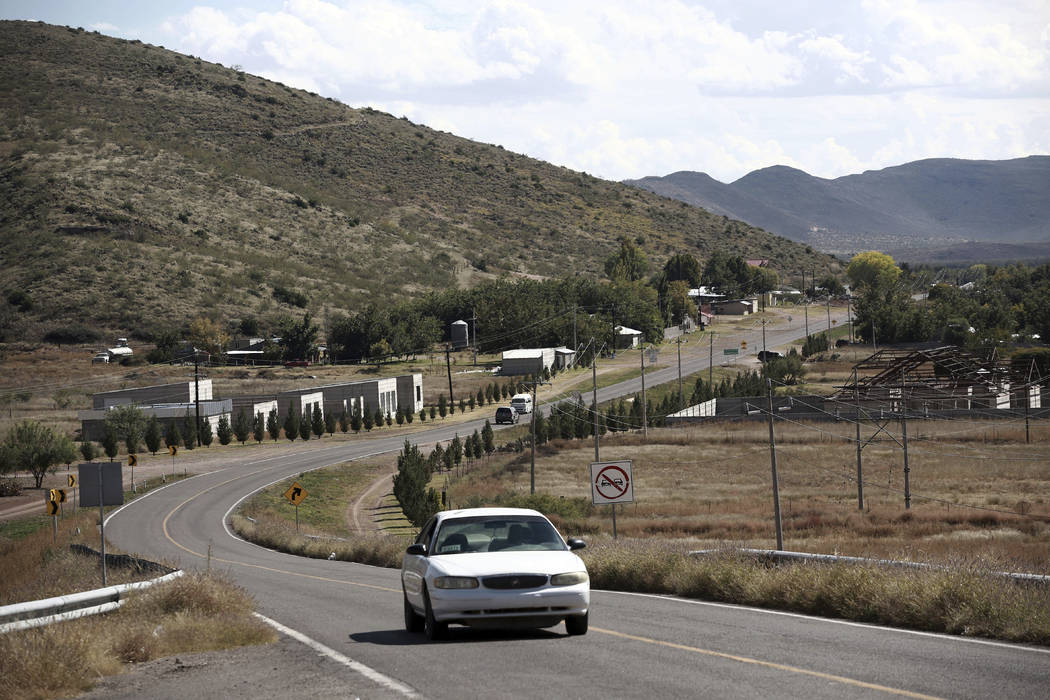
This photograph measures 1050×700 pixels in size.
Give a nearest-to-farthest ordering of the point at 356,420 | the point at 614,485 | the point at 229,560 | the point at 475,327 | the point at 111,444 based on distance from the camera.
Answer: the point at 614,485 → the point at 229,560 → the point at 111,444 → the point at 356,420 → the point at 475,327

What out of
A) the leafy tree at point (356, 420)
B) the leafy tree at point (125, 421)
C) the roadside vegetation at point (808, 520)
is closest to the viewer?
the roadside vegetation at point (808, 520)

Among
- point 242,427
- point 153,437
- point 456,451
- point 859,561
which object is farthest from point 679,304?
point 859,561

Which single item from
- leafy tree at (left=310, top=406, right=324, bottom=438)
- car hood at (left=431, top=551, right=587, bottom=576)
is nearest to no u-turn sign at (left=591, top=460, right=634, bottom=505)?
car hood at (left=431, top=551, right=587, bottom=576)

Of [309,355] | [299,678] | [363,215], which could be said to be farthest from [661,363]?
[299,678]

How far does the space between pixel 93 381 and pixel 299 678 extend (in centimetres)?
11073

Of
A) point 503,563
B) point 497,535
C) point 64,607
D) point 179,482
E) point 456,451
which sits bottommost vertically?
point 179,482

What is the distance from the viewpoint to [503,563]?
41.9 ft

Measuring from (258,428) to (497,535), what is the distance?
280 ft

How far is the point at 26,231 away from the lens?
483ft

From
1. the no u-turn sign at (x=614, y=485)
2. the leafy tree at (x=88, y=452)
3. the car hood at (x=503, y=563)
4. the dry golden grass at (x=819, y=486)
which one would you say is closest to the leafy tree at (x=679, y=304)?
the dry golden grass at (x=819, y=486)

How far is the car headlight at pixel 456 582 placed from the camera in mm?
12523

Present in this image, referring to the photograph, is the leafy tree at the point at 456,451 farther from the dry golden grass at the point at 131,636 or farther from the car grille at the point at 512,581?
the car grille at the point at 512,581

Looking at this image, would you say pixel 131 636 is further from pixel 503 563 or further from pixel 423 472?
pixel 423 472

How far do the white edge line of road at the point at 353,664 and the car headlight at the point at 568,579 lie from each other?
2383 mm
